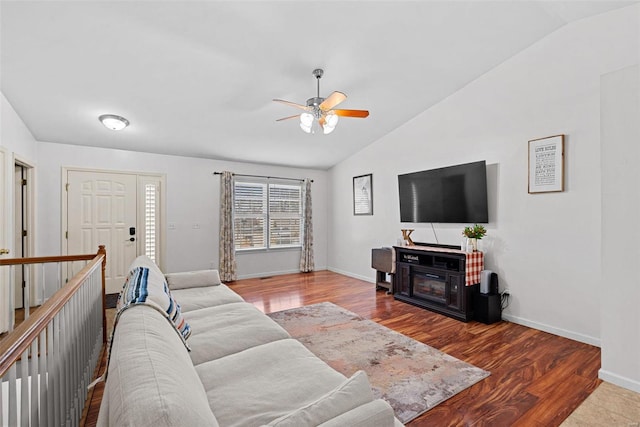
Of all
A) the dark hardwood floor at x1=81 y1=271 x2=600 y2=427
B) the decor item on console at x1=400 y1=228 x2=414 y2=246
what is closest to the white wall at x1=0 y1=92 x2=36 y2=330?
the dark hardwood floor at x1=81 y1=271 x2=600 y2=427

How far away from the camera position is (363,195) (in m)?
5.88

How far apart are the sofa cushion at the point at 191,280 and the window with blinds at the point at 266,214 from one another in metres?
2.61

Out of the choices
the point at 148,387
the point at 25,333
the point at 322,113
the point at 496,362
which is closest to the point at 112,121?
the point at 322,113

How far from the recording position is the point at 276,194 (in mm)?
6496

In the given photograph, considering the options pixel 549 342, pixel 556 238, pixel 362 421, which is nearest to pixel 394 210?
pixel 556 238

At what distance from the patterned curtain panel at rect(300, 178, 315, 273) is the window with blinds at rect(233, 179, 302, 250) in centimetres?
17

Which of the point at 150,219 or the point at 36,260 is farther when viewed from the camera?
the point at 150,219

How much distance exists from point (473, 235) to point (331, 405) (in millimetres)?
3343

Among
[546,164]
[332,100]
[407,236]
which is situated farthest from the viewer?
[407,236]

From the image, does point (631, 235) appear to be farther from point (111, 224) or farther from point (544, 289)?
point (111, 224)

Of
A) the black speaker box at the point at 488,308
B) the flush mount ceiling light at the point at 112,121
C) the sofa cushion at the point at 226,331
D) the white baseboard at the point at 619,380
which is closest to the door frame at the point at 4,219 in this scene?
the flush mount ceiling light at the point at 112,121

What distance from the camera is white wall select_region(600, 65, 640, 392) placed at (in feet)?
7.22

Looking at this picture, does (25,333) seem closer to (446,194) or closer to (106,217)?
(446,194)

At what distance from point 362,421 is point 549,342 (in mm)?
3075
